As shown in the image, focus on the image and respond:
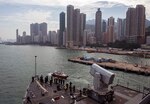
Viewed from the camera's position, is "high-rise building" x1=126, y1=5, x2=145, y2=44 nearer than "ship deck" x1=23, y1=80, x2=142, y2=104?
No

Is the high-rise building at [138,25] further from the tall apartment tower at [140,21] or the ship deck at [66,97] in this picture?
the ship deck at [66,97]

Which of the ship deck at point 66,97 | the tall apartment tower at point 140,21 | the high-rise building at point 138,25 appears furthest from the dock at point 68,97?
the tall apartment tower at point 140,21

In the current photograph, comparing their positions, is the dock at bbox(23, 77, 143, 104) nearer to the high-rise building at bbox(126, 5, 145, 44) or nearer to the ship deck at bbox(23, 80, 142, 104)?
the ship deck at bbox(23, 80, 142, 104)

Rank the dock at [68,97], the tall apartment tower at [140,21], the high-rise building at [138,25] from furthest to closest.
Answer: the tall apartment tower at [140,21] → the high-rise building at [138,25] → the dock at [68,97]

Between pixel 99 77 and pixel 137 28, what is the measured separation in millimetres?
180290

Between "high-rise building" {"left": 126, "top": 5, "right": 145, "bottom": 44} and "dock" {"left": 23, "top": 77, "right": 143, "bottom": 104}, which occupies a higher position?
"high-rise building" {"left": 126, "top": 5, "right": 145, "bottom": 44}

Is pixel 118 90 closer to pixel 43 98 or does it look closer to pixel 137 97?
pixel 137 97

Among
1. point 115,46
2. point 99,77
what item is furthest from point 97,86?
point 115,46

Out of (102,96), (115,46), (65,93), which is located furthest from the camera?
(115,46)

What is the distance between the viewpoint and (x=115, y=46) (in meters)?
187

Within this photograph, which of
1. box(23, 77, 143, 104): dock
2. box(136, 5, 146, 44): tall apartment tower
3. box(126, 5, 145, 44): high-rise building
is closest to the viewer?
box(23, 77, 143, 104): dock

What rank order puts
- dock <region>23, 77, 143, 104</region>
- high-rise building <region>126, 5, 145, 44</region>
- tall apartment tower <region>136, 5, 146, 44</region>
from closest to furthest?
dock <region>23, 77, 143, 104</region>, high-rise building <region>126, 5, 145, 44</region>, tall apartment tower <region>136, 5, 146, 44</region>

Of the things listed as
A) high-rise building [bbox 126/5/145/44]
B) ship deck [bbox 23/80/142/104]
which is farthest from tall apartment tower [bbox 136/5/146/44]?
ship deck [bbox 23/80/142/104]

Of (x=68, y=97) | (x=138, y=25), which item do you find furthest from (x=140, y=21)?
(x=68, y=97)
